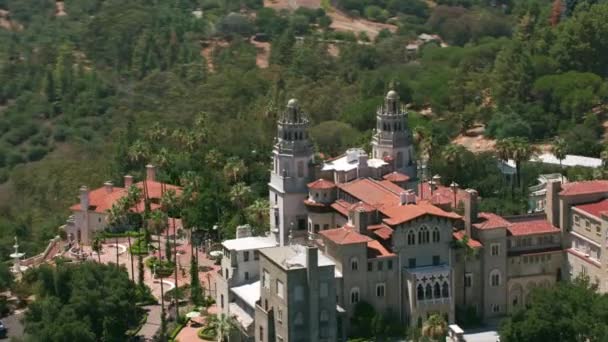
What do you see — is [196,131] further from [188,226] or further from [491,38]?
[491,38]

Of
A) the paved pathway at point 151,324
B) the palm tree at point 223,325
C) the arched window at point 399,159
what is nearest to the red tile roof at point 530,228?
the arched window at point 399,159

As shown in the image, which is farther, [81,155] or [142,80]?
[142,80]

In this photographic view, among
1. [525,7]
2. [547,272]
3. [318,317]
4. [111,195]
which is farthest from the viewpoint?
[525,7]

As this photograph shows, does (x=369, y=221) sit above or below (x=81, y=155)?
above

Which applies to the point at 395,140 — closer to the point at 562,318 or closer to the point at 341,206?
the point at 341,206

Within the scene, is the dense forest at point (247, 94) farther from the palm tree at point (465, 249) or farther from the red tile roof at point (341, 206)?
the palm tree at point (465, 249)

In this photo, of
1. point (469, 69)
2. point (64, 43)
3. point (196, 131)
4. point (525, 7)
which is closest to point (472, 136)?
point (469, 69)
